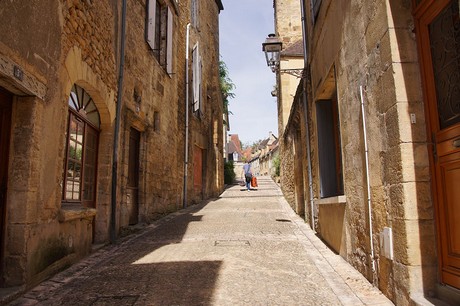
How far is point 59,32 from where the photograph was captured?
150 inches

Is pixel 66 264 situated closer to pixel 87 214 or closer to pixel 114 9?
pixel 87 214

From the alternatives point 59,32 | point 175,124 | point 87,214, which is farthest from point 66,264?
point 175,124

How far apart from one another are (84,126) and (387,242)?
4.14 meters

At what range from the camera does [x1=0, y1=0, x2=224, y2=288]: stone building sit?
3.20 meters

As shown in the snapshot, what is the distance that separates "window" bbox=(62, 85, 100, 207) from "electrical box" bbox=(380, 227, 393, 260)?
3.58 meters

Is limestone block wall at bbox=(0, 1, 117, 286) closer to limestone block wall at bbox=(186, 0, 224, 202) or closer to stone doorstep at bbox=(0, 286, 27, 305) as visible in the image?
stone doorstep at bbox=(0, 286, 27, 305)

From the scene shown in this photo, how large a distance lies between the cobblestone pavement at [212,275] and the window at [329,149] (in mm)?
859

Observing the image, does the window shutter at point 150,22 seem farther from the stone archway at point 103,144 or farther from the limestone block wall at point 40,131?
the limestone block wall at point 40,131

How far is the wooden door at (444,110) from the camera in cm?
228

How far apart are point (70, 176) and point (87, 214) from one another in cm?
54

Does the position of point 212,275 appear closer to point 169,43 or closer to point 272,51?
point 272,51

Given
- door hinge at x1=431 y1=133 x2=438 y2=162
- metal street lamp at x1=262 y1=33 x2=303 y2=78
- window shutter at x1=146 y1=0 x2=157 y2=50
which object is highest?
window shutter at x1=146 y1=0 x2=157 y2=50

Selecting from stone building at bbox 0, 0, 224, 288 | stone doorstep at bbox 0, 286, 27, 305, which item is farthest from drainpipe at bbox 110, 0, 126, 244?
stone doorstep at bbox 0, 286, 27, 305

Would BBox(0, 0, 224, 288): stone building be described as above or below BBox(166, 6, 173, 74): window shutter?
below
